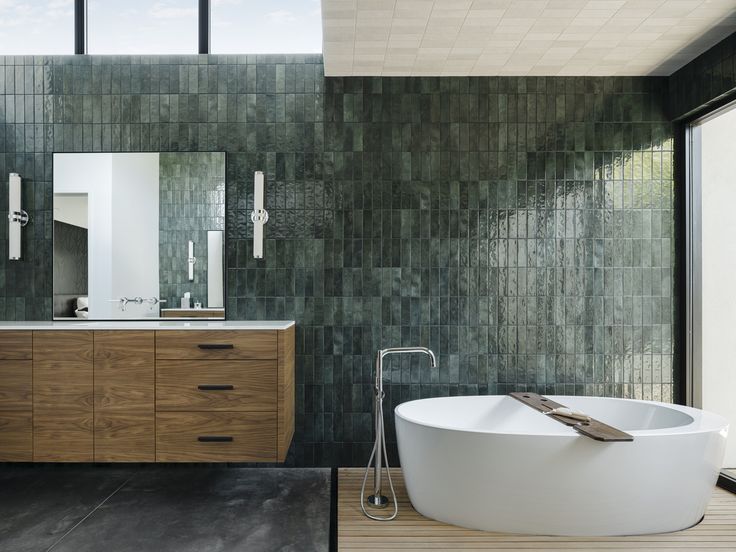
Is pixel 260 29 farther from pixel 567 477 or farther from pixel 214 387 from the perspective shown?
pixel 567 477

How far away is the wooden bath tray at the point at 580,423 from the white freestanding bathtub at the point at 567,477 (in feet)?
0.12

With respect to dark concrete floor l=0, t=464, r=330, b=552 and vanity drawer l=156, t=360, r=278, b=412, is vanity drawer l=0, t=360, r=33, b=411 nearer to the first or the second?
dark concrete floor l=0, t=464, r=330, b=552

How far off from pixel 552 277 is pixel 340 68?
67.2 inches

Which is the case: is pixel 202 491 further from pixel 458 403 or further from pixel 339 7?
pixel 339 7

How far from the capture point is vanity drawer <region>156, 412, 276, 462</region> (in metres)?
2.60

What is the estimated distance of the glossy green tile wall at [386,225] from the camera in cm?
313

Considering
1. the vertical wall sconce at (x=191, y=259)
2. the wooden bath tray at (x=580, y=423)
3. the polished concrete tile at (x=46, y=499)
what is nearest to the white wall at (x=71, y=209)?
the vertical wall sconce at (x=191, y=259)

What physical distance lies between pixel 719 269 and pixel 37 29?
417 cm

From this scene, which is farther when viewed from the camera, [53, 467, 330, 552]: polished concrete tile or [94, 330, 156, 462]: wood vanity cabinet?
[94, 330, 156, 462]: wood vanity cabinet

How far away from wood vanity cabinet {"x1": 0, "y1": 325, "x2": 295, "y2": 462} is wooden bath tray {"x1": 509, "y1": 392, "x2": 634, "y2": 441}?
129 centimetres

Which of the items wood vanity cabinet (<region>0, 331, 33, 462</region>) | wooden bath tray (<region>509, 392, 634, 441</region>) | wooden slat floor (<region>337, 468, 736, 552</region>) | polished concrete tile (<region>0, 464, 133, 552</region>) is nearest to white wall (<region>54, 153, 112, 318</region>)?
wood vanity cabinet (<region>0, 331, 33, 462</region>)

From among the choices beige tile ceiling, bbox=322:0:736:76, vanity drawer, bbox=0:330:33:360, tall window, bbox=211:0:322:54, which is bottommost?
vanity drawer, bbox=0:330:33:360

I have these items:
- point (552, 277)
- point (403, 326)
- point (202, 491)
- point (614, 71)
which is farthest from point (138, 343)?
point (614, 71)

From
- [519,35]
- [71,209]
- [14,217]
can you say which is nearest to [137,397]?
[71,209]
